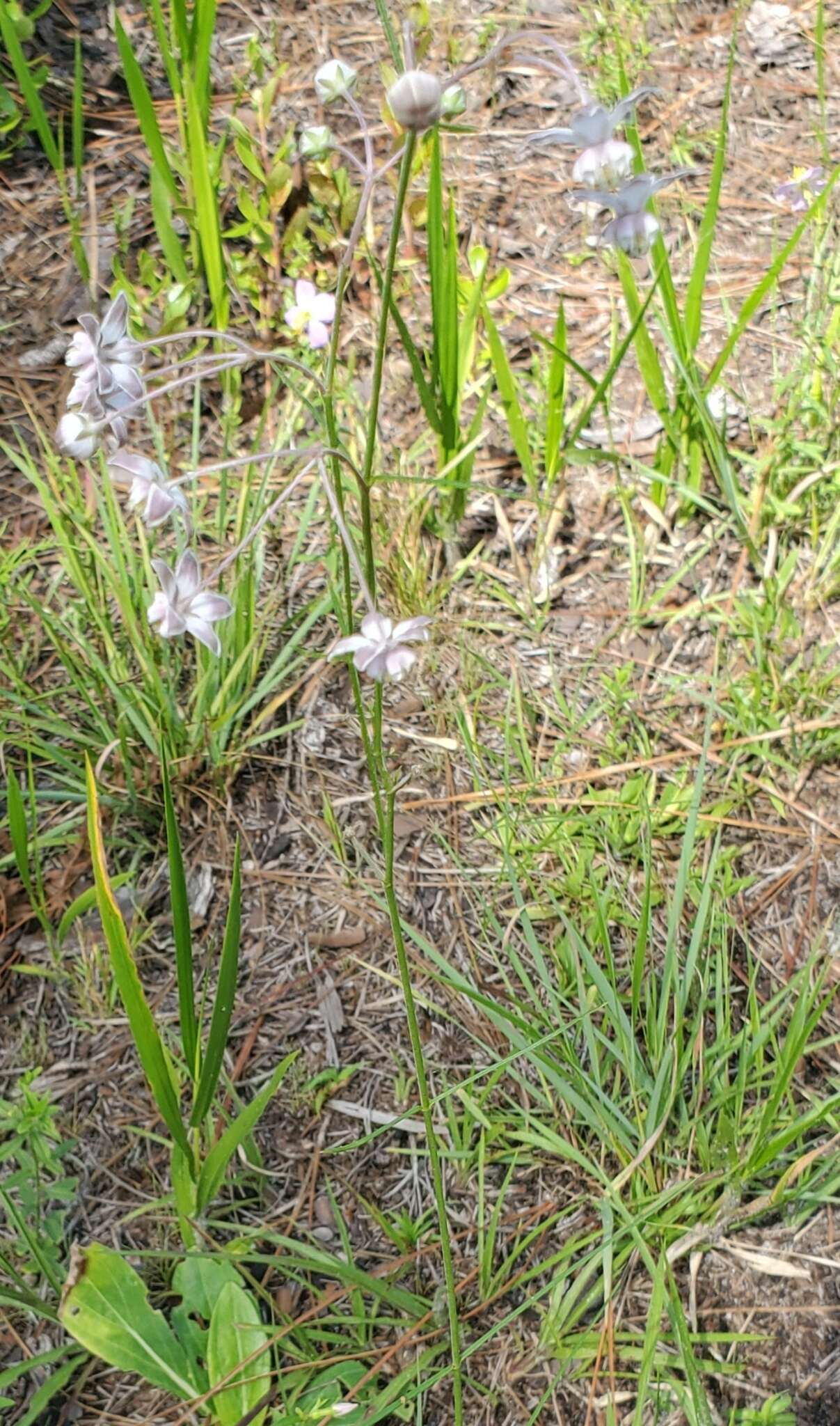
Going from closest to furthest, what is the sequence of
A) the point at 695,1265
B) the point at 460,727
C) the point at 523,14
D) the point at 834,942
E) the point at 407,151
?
the point at 407,151
the point at 695,1265
the point at 834,942
the point at 460,727
the point at 523,14

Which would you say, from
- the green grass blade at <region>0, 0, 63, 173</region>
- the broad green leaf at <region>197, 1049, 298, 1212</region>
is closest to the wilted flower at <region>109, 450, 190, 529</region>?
the broad green leaf at <region>197, 1049, 298, 1212</region>

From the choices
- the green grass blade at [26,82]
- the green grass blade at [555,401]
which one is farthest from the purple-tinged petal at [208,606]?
the green grass blade at [26,82]

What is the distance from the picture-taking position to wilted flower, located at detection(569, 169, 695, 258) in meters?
1.00

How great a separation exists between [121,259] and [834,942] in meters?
1.68

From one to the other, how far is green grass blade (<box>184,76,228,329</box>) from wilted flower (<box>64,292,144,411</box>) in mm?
1019

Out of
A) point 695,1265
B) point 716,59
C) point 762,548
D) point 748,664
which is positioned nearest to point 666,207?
point 716,59

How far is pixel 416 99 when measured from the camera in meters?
0.79

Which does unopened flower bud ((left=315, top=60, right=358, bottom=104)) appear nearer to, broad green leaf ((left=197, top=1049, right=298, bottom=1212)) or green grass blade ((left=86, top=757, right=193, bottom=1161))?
green grass blade ((left=86, top=757, right=193, bottom=1161))

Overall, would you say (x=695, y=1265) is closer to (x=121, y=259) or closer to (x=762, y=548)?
(x=762, y=548)

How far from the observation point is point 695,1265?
133 centimetres

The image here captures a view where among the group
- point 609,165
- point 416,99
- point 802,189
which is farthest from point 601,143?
point 802,189

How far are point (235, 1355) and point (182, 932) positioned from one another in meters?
0.47

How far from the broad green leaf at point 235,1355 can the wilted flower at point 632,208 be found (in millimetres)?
1113

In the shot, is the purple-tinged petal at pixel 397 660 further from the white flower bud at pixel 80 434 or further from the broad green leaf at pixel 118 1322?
the broad green leaf at pixel 118 1322
